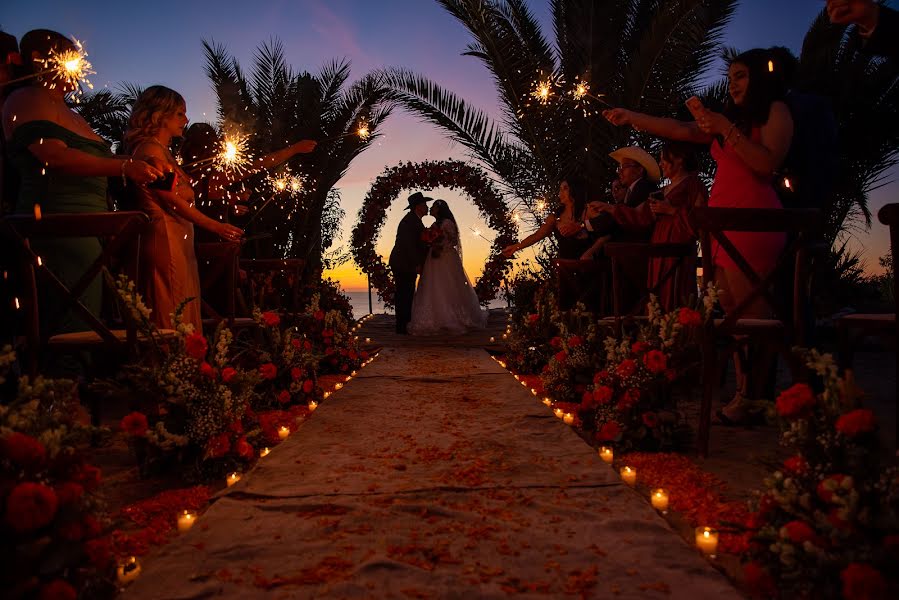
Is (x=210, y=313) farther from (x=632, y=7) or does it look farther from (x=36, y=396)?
(x=632, y=7)

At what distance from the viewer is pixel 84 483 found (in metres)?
1.66

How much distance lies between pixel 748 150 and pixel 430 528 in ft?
8.62

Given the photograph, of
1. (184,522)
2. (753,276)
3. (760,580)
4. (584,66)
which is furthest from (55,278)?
(584,66)

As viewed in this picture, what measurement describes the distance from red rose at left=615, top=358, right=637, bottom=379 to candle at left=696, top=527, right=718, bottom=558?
135 cm

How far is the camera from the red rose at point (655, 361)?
3.20 metres

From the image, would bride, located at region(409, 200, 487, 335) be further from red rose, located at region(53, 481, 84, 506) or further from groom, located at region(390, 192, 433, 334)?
red rose, located at region(53, 481, 84, 506)

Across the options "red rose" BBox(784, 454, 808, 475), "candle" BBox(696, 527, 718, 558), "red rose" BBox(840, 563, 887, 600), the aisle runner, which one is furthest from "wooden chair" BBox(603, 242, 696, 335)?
"red rose" BBox(840, 563, 887, 600)

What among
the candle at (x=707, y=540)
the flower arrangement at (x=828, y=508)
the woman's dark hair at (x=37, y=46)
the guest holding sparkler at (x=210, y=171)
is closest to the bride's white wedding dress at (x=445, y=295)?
the guest holding sparkler at (x=210, y=171)

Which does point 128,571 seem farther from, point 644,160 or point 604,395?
point 644,160

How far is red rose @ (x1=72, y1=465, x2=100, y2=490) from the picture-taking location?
5.41 feet

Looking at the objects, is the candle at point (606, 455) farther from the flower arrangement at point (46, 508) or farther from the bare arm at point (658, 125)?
the flower arrangement at point (46, 508)

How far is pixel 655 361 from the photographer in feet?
10.5

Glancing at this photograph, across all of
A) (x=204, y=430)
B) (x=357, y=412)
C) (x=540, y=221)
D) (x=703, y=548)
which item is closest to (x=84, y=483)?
(x=204, y=430)

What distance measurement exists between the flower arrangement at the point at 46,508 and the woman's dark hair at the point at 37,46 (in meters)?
2.74
